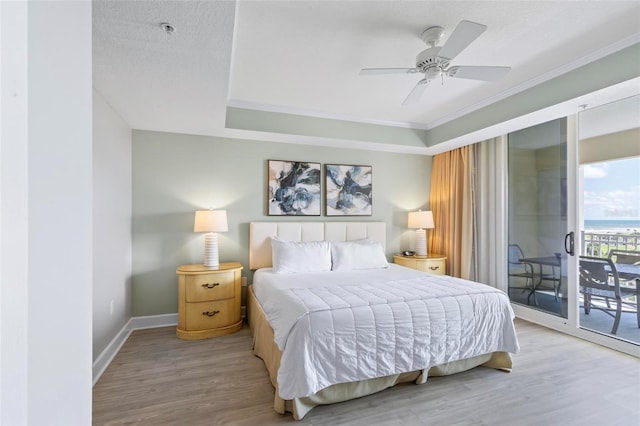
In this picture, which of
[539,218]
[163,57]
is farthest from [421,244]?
[163,57]

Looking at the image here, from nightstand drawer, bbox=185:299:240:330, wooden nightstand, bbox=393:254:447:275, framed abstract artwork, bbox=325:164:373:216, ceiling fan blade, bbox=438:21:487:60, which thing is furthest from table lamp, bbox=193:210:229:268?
ceiling fan blade, bbox=438:21:487:60

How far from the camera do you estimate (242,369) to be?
2.47 meters

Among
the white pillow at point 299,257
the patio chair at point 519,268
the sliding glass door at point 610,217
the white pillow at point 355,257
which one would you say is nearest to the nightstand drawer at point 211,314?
the white pillow at point 299,257

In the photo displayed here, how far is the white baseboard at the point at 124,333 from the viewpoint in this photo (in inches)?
93.5

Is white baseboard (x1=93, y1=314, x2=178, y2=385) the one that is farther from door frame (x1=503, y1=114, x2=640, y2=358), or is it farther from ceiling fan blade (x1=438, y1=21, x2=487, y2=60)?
door frame (x1=503, y1=114, x2=640, y2=358)

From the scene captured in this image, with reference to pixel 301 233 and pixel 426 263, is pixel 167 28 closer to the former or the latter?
pixel 301 233

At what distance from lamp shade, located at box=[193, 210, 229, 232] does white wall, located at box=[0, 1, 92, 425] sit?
2.78m

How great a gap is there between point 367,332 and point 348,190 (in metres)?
2.55

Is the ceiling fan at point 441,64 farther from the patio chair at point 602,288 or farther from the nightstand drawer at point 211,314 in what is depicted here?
the nightstand drawer at point 211,314

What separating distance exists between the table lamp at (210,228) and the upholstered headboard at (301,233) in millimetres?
474

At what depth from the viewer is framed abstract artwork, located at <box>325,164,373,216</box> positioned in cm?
417

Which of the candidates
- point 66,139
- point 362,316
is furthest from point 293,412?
point 66,139

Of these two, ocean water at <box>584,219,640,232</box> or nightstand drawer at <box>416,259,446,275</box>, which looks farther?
A: nightstand drawer at <box>416,259,446,275</box>

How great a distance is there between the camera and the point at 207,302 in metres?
3.17
